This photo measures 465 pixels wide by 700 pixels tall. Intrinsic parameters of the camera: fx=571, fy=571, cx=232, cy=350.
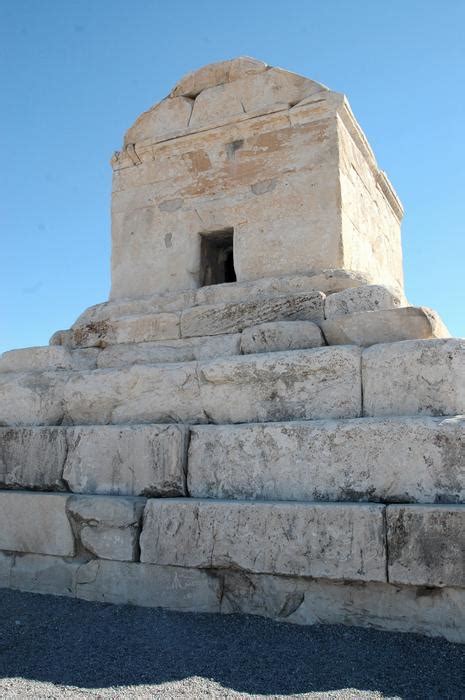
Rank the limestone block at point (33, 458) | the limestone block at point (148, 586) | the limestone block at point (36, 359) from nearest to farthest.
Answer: the limestone block at point (148, 586) → the limestone block at point (33, 458) → the limestone block at point (36, 359)

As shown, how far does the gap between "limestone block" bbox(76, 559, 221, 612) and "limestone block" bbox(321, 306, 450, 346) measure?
1.63 metres

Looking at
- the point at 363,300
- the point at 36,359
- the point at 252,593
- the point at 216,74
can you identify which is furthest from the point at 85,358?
the point at 216,74

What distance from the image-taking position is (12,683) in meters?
2.41

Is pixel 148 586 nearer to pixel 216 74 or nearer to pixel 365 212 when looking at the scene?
pixel 365 212

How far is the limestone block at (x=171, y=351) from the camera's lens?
395 cm

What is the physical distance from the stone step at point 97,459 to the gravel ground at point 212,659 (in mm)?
746

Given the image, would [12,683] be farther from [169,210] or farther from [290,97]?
[290,97]

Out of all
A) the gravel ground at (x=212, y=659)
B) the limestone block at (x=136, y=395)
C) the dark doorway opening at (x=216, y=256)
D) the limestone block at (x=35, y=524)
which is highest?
the dark doorway opening at (x=216, y=256)

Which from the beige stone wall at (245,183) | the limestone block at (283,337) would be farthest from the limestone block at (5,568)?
the beige stone wall at (245,183)

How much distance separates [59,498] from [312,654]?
179cm

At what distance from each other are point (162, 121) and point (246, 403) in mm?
3149

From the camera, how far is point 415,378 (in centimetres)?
313

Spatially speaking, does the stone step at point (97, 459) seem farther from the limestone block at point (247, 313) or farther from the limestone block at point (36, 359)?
the limestone block at point (247, 313)

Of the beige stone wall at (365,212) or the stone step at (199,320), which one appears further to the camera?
the beige stone wall at (365,212)
